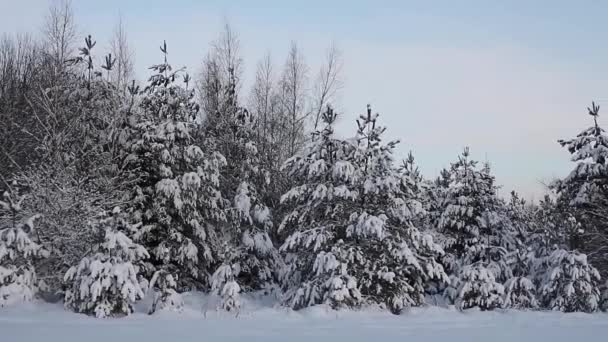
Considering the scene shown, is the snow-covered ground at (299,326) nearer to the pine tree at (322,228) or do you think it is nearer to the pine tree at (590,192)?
the pine tree at (322,228)

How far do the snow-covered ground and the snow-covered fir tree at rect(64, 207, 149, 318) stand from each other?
408 mm

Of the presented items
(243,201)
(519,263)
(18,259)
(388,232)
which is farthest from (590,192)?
(18,259)

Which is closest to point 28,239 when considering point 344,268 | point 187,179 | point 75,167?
point 75,167

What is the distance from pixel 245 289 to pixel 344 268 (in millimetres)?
5206

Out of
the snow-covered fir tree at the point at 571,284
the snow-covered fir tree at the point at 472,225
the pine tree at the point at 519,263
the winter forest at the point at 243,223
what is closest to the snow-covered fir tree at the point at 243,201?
the winter forest at the point at 243,223

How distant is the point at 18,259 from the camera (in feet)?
47.3

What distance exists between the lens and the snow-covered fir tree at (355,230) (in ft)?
48.7

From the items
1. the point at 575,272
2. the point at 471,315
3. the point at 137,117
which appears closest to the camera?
the point at 471,315

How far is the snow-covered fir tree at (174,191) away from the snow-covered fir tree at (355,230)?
286cm

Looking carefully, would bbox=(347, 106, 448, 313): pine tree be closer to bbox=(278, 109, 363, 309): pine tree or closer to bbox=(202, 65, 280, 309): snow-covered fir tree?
bbox=(278, 109, 363, 309): pine tree

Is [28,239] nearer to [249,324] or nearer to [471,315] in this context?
[249,324]

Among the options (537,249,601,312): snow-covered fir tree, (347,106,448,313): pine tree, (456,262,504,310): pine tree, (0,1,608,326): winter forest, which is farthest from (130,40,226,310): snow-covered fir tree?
(537,249,601,312): snow-covered fir tree

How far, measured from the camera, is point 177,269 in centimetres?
1655

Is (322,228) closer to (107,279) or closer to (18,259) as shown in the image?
(107,279)
